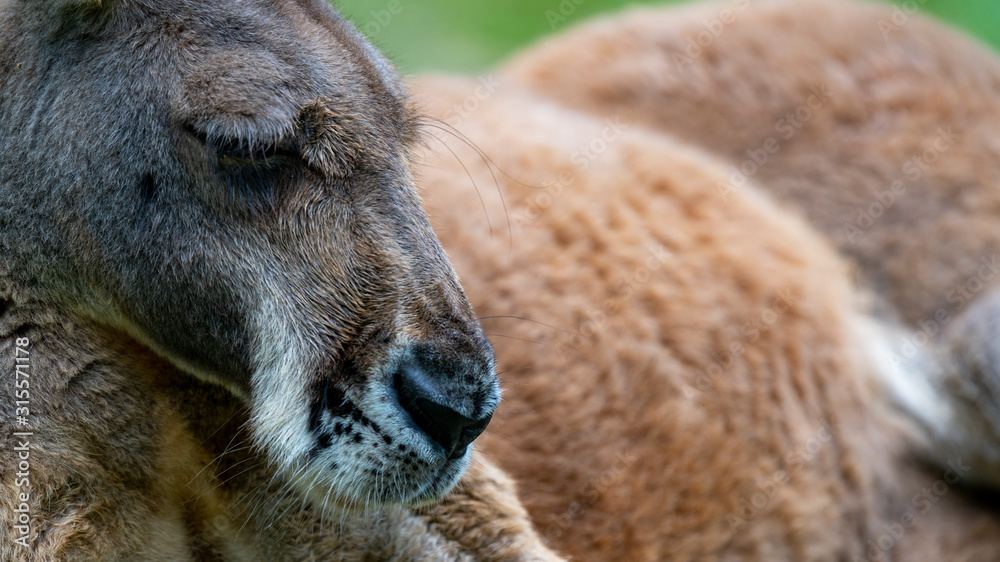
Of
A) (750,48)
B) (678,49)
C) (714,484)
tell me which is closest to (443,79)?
(678,49)

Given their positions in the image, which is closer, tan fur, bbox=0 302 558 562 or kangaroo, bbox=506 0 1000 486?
tan fur, bbox=0 302 558 562

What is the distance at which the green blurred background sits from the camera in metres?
8.66

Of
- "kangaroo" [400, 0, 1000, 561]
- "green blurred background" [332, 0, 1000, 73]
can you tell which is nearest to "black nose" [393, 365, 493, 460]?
"kangaroo" [400, 0, 1000, 561]

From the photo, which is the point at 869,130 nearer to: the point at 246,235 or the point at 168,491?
the point at 246,235

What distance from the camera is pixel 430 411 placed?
7.55ft

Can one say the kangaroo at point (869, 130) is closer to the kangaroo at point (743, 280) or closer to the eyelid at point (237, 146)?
the kangaroo at point (743, 280)

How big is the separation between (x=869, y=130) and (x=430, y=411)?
381 centimetres

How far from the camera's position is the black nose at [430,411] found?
228 centimetres

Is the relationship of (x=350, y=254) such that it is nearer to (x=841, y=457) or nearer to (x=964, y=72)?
(x=841, y=457)

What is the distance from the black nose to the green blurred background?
6022 millimetres

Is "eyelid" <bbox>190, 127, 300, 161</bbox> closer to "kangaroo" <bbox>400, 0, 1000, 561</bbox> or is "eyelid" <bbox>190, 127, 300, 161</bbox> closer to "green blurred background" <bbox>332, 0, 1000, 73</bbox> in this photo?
"kangaroo" <bbox>400, 0, 1000, 561</bbox>

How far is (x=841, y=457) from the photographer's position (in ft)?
14.1

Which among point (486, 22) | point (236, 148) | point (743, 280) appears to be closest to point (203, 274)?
point (236, 148)

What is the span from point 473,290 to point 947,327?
2.46m
